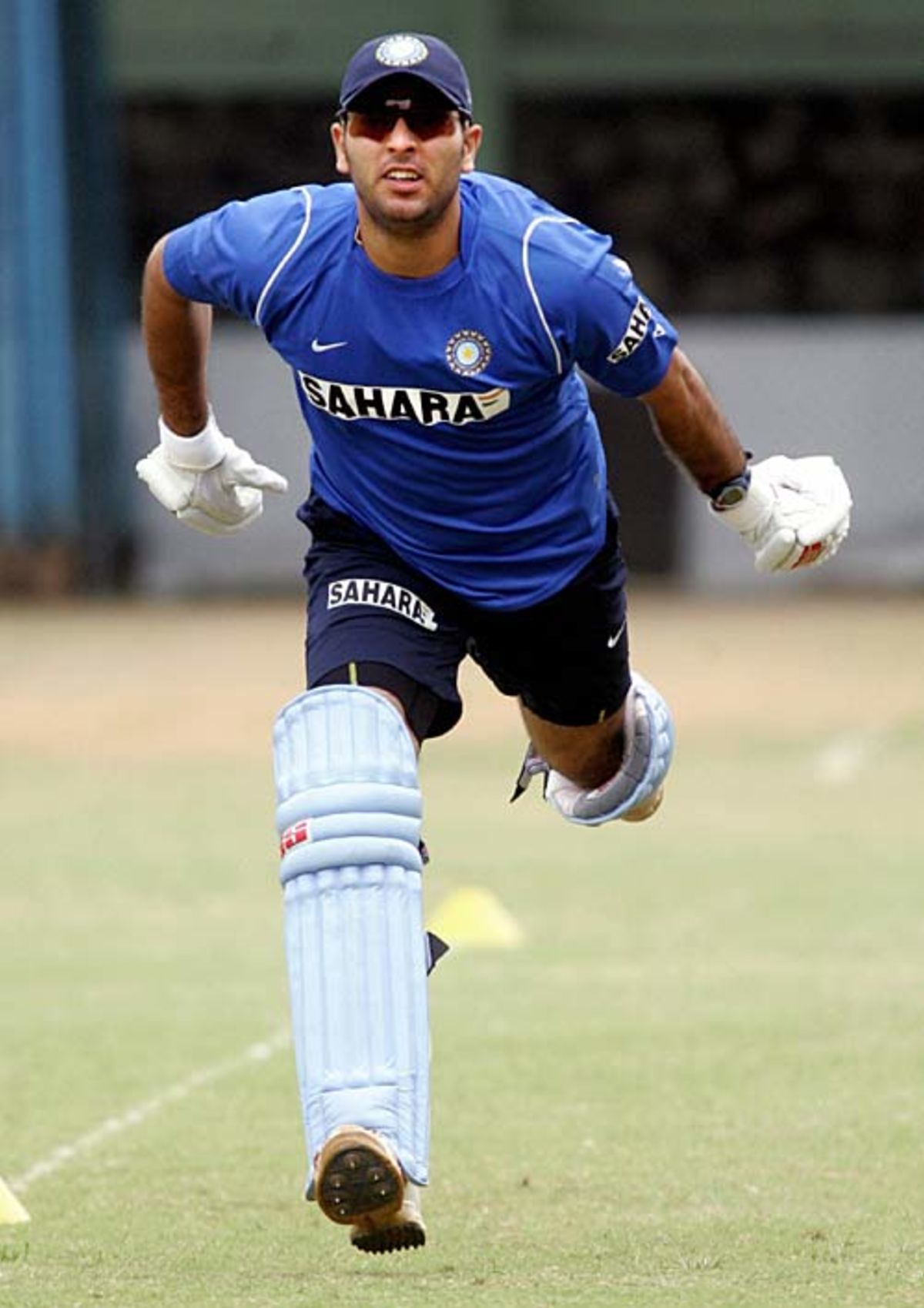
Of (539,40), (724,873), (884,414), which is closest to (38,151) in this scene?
(539,40)

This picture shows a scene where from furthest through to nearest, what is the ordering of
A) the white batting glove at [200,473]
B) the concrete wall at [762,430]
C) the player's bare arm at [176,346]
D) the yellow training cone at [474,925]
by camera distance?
1. the concrete wall at [762,430]
2. the yellow training cone at [474,925]
3. the white batting glove at [200,473]
4. the player's bare arm at [176,346]

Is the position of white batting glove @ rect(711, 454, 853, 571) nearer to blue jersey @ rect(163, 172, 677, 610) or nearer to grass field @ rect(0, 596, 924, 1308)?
blue jersey @ rect(163, 172, 677, 610)

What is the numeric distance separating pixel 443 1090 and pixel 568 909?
326cm

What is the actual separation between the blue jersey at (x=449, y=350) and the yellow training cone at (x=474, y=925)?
398 centimetres

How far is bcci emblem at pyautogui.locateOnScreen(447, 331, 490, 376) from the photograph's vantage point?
17.4 ft

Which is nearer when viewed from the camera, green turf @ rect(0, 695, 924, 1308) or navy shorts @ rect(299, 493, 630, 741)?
green turf @ rect(0, 695, 924, 1308)

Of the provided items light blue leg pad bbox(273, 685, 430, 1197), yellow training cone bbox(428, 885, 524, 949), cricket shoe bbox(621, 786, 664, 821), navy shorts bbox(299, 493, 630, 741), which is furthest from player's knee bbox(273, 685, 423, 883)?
yellow training cone bbox(428, 885, 524, 949)

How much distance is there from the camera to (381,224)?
5254 millimetres

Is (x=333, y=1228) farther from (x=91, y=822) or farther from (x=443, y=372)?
(x=91, y=822)

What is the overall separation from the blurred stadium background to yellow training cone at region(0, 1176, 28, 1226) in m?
19.6

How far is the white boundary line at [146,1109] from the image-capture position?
6414 mm

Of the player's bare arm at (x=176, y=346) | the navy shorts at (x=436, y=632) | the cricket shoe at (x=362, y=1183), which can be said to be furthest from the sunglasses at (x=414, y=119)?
the cricket shoe at (x=362, y=1183)

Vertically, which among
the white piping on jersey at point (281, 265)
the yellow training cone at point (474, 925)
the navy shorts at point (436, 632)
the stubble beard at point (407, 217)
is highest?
the yellow training cone at point (474, 925)

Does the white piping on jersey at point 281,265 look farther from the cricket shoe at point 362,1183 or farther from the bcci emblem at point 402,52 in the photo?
the cricket shoe at point 362,1183
